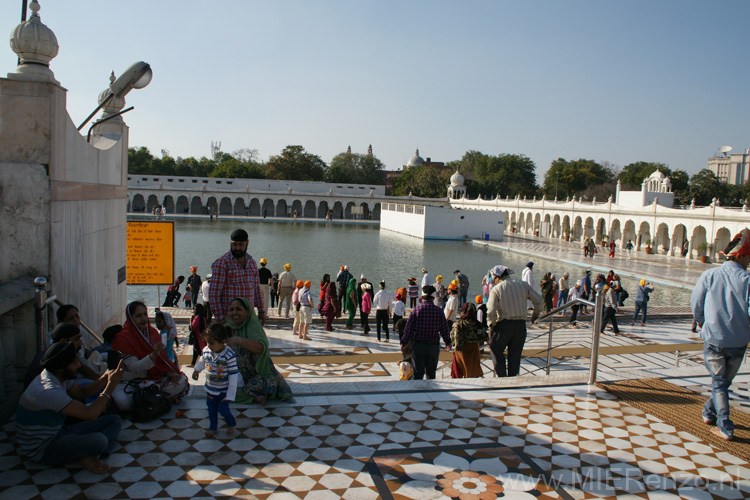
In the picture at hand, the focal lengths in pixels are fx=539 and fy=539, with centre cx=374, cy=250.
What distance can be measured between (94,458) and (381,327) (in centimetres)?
776

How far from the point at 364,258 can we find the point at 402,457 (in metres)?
22.8

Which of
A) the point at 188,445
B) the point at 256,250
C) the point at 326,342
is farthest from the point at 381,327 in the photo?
the point at 256,250

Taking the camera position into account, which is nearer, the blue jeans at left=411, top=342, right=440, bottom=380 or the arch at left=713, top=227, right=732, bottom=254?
the blue jeans at left=411, top=342, right=440, bottom=380

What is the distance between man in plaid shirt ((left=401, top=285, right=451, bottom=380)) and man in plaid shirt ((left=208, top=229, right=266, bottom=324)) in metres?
1.89

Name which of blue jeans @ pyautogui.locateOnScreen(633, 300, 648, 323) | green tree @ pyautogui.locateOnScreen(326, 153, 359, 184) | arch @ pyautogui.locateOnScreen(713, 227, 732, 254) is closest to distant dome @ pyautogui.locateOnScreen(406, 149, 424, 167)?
green tree @ pyautogui.locateOnScreen(326, 153, 359, 184)

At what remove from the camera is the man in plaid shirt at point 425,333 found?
5953 millimetres

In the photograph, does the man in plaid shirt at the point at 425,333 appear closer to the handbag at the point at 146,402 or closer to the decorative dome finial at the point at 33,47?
the handbag at the point at 146,402

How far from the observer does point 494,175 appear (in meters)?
72.3

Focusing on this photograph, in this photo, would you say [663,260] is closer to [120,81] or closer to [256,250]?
[256,250]

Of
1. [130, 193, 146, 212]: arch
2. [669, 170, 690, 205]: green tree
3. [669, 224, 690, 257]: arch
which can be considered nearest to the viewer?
[669, 224, 690, 257]: arch

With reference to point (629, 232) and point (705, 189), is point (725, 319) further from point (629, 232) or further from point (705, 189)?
point (705, 189)

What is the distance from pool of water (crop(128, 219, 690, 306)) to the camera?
20.0m

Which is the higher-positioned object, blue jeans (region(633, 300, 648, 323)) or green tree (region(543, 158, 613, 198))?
green tree (region(543, 158, 613, 198))

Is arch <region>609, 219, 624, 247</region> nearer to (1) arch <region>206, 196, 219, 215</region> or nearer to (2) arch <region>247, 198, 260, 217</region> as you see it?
(2) arch <region>247, 198, 260, 217</region>
